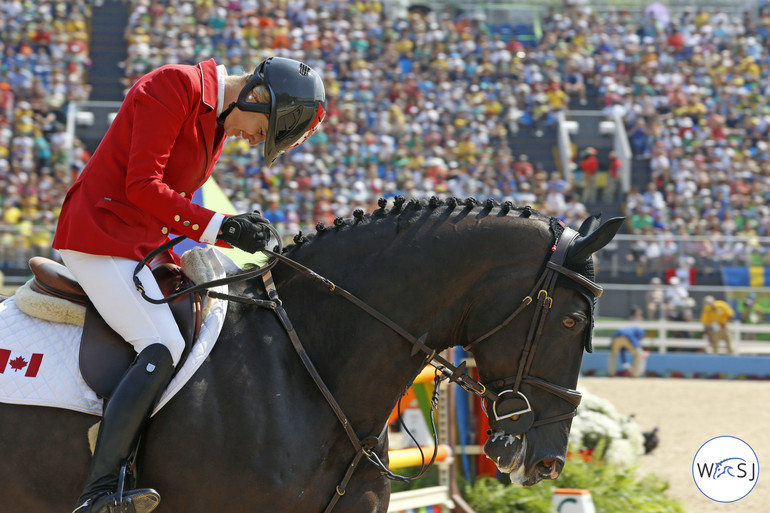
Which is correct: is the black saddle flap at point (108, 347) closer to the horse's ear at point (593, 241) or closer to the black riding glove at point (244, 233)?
the black riding glove at point (244, 233)

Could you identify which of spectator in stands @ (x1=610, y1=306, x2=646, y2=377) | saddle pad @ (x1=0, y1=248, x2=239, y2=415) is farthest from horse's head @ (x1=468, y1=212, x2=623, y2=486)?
spectator in stands @ (x1=610, y1=306, x2=646, y2=377)

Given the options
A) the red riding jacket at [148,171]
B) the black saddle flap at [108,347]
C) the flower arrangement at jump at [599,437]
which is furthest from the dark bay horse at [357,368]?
the flower arrangement at jump at [599,437]

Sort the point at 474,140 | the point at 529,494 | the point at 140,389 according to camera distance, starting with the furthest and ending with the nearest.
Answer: the point at 474,140, the point at 529,494, the point at 140,389

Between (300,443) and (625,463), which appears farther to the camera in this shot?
(625,463)

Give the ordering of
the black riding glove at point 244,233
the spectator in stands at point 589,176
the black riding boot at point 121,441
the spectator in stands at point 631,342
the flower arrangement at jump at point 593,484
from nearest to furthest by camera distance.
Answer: the black riding boot at point 121,441
the black riding glove at point 244,233
the flower arrangement at jump at point 593,484
the spectator in stands at point 631,342
the spectator in stands at point 589,176

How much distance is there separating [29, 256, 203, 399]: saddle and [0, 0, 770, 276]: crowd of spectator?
12.6 meters

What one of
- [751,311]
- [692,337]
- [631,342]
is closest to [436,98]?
[631,342]

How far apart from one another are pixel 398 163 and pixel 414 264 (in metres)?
16.6

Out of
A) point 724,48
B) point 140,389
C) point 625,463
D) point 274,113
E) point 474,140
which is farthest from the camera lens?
point 724,48

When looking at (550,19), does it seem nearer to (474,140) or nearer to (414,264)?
(474,140)

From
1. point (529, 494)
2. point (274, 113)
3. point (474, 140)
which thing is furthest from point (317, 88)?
point (474, 140)

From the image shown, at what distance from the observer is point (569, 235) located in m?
3.43

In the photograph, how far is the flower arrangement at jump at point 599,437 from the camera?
25.0 feet

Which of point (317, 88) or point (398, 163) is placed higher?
point (317, 88)
